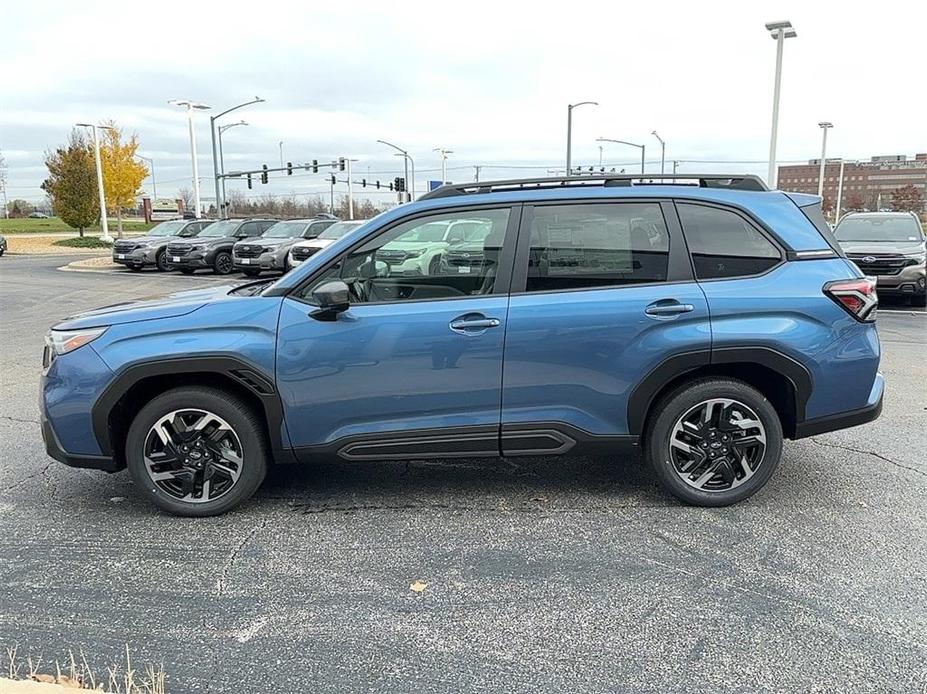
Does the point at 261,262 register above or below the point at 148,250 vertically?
below

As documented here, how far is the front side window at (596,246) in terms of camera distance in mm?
3930

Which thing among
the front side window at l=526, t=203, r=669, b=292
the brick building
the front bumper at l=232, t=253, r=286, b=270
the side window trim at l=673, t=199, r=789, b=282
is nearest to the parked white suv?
the front bumper at l=232, t=253, r=286, b=270

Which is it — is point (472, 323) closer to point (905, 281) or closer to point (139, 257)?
point (905, 281)

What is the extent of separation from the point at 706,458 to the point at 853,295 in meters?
1.17

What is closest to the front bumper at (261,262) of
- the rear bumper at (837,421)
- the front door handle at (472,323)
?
the front door handle at (472,323)

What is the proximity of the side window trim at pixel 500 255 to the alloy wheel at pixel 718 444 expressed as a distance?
1.23 metres

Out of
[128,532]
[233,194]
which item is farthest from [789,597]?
[233,194]

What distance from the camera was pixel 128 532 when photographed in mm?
3857

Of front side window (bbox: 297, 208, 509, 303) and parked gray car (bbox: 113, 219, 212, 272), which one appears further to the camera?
parked gray car (bbox: 113, 219, 212, 272)

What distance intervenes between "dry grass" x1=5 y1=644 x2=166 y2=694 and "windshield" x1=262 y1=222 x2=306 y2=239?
19513 millimetres

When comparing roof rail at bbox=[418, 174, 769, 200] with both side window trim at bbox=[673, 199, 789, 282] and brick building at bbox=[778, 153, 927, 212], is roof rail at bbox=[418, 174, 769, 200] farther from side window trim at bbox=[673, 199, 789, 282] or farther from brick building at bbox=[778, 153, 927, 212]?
brick building at bbox=[778, 153, 927, 212]

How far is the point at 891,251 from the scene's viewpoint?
41.0 ft

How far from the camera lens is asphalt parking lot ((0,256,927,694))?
8.84 feet

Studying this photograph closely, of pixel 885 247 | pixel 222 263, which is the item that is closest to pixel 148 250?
pixel 222 263
